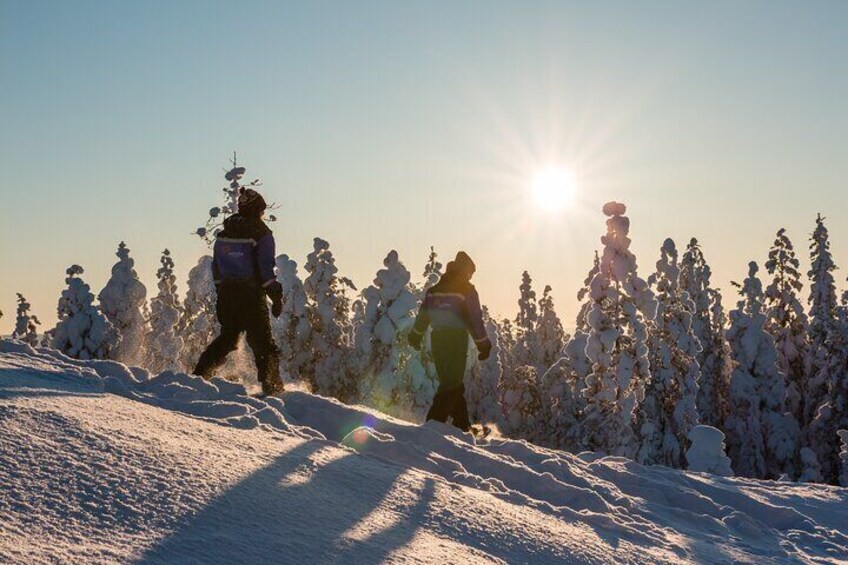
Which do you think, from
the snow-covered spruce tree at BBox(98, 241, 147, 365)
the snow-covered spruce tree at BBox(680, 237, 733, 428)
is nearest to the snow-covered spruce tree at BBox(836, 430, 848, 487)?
the snow-covered spruce tree at BBox(680, 237, 733, 428)

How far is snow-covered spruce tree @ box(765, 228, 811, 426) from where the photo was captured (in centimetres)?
3675

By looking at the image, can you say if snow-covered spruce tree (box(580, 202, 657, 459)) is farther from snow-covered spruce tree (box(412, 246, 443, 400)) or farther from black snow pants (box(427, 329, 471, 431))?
black snow pants (box(427, 329, 471, 431))

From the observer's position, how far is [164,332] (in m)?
34.9

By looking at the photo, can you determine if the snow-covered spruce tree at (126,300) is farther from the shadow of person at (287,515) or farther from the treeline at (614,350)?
the shadow of person at (287,515)

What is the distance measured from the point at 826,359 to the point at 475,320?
1172 inches

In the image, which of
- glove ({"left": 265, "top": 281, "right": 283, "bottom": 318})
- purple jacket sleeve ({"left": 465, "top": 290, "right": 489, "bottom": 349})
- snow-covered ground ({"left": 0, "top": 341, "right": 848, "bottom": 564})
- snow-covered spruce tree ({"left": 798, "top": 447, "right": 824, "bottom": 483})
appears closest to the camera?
snow-covered ground ({"left": 0, "top": 341, "right": 848, "bottom": 564})

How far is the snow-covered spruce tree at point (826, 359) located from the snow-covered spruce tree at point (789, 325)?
156 centimetres

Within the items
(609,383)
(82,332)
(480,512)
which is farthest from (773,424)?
(480,512)

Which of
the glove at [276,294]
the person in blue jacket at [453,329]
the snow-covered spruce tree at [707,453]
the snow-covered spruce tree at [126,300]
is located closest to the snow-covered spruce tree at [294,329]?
the snow-covered spruce tree at [126,300]

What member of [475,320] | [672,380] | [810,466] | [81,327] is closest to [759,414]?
[810,466]

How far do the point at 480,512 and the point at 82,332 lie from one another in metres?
23.6

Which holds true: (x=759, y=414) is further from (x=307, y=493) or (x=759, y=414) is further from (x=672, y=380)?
(x=307, y=493)

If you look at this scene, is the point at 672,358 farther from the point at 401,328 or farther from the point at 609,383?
the point at 401,328

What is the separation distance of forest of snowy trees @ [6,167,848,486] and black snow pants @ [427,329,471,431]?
13.2 meters
